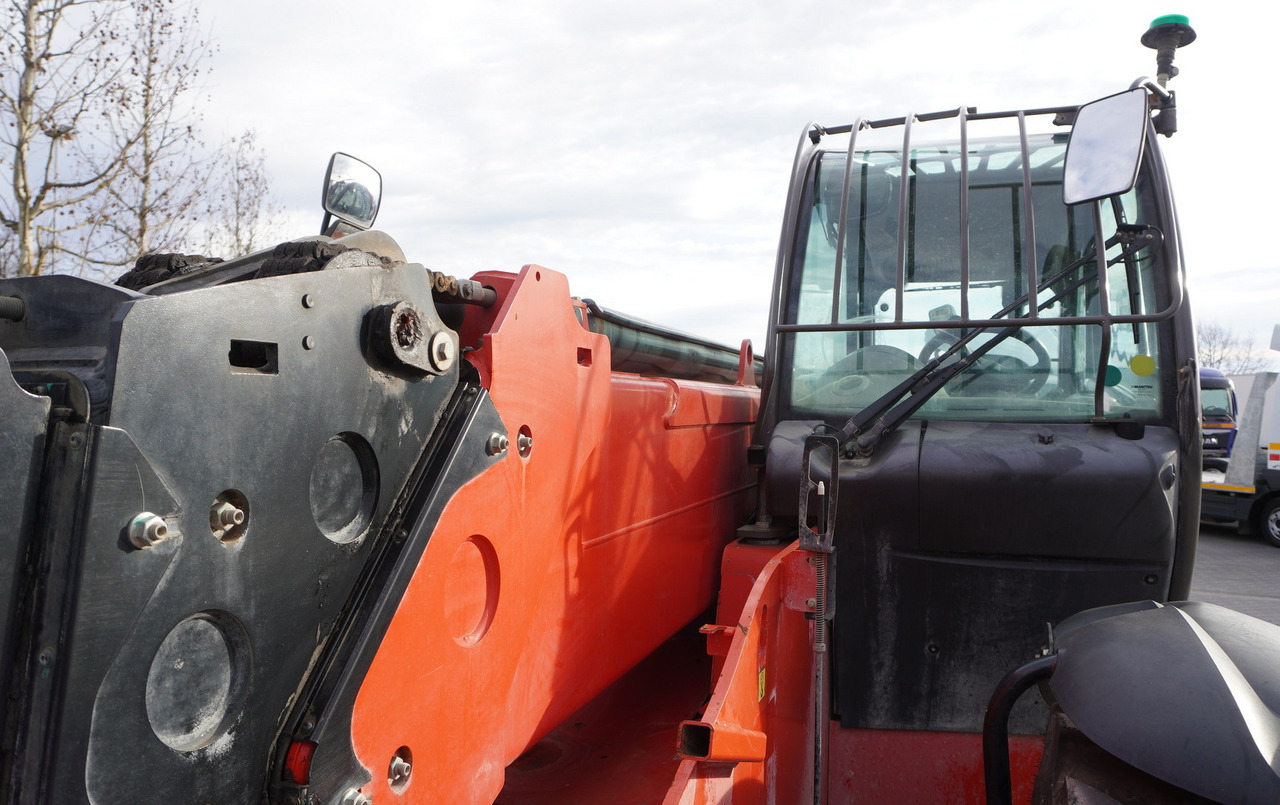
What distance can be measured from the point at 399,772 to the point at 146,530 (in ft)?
2.30

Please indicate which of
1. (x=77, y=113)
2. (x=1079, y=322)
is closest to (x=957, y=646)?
(x=1079, y=322)

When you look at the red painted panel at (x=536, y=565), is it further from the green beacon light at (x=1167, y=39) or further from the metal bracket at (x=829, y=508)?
the green beacon light at (x=1167, y=39)

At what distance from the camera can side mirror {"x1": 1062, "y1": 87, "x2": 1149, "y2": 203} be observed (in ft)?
7.20

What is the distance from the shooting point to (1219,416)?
16.3 meters

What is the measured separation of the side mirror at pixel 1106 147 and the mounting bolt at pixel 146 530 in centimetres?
209

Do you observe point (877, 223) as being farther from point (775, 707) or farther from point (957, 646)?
point (775, 707)

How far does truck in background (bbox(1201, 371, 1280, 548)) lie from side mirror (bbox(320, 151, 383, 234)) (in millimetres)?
14312

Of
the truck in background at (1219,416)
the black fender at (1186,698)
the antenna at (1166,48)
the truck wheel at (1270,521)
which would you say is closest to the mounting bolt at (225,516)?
the black fender at (1186,698)

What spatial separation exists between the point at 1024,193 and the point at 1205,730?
1718mm

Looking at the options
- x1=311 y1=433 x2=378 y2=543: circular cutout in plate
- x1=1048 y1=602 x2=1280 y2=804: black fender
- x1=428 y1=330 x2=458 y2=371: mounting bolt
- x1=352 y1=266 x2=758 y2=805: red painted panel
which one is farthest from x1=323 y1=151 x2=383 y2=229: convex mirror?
x1=1048 y1=602 x2=1280 y2=804: black fender

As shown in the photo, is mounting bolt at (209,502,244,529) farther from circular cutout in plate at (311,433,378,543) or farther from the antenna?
the antenna

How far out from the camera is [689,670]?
11.3 ft

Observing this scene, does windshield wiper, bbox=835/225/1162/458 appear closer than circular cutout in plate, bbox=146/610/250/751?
No

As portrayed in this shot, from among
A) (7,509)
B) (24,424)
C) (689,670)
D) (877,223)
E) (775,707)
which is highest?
(877,223)
